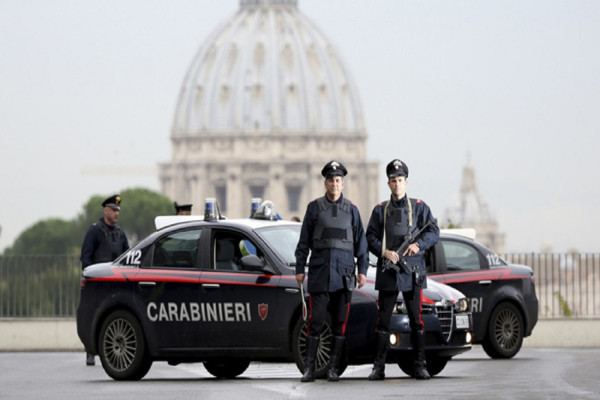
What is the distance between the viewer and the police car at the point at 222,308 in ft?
51.4

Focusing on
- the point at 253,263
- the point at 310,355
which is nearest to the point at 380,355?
the point at 310,355

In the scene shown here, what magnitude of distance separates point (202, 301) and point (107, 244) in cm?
413

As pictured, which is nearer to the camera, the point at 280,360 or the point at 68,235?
the point at 280,360

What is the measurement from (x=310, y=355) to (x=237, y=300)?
108 centimetres

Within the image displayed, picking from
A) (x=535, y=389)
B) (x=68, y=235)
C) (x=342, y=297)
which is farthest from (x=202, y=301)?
(x=68, y=235)

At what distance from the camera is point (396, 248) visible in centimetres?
1542

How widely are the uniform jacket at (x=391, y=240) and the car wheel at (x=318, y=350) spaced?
24.6 inches

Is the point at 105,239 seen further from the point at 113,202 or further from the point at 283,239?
the point at 283,239

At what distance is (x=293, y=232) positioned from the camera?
1645cm

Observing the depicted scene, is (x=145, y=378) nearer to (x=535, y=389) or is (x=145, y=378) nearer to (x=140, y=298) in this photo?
(x=140, y=298)

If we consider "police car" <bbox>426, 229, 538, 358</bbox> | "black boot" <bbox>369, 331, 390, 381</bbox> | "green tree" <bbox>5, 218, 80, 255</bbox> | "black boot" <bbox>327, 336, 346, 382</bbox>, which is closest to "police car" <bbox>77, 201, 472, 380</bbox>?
"black boot" <bbox>369, 331, 390, 381</bbox>

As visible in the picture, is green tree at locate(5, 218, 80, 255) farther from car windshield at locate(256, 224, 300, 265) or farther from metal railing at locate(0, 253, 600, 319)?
car windshield at locate(256, 224, 300, 265)

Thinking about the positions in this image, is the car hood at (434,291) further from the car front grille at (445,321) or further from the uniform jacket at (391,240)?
the uniform jacket at (391,240)

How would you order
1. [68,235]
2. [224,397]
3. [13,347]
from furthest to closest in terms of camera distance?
1. [68,235]
2. [13,347]
3. [224,397]
